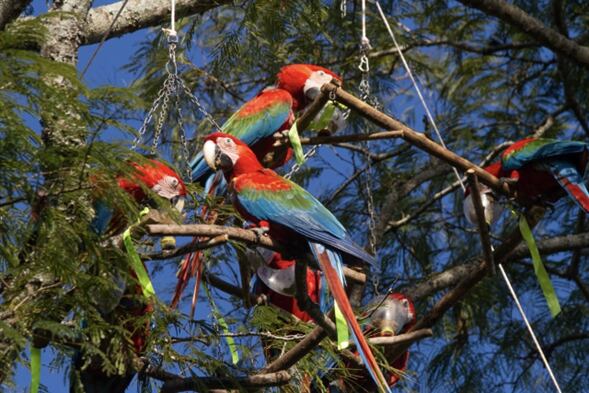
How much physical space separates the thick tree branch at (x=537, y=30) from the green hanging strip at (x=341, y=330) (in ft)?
5.44

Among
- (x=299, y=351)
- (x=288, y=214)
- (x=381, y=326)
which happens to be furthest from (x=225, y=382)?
(x=381, y=326)

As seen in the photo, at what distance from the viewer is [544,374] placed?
4.39 metres

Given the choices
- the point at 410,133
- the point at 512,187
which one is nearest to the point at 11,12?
the point at 410,133

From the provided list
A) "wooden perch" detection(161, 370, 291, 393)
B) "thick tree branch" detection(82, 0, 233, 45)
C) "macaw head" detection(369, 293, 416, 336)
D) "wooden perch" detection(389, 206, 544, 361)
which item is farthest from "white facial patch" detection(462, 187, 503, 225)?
"thick tree branch" detection(82, 0, 233, 45)

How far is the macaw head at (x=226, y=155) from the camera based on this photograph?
275cm

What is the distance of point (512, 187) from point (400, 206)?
1.56 m

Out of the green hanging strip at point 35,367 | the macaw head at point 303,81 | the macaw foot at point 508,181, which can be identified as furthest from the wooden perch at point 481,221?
the green hanging strip at point 35,367

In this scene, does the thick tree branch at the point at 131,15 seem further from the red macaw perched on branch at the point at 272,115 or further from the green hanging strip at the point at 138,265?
the green hanging strip at the point at 138,265

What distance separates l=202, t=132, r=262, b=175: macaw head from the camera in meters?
2.75

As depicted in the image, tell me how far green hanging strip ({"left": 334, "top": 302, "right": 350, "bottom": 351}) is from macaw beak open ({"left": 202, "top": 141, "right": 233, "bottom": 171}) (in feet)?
1.58

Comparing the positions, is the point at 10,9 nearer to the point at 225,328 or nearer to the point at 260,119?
the point at 260,119

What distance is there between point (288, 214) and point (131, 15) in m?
0.99

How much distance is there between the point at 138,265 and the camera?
7.47 ft

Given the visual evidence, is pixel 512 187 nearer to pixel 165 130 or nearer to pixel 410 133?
pixel 410 133
